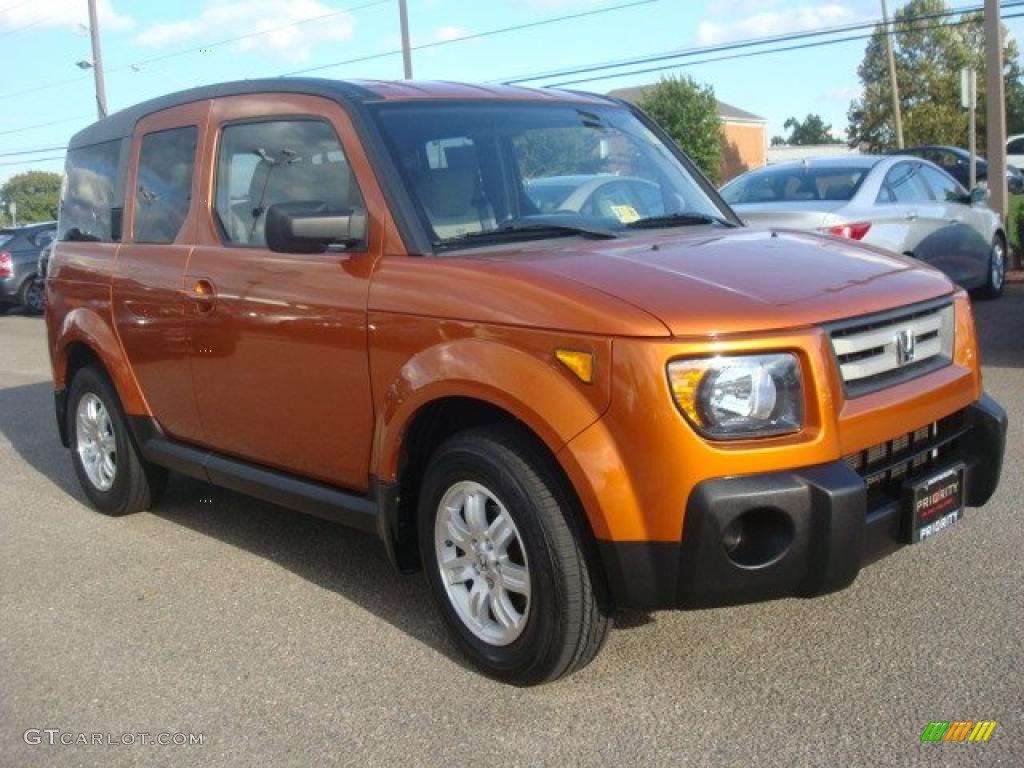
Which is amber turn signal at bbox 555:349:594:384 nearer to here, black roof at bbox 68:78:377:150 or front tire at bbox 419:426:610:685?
front tire at bbox 419:426:610:685

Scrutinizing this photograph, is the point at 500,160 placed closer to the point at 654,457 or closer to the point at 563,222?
the point at 563,222

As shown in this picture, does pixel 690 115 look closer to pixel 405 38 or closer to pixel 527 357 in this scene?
pixel 405 38

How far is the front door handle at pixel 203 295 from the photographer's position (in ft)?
15.2

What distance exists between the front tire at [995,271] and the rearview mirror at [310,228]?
30.7 feet

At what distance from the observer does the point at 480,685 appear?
146 inches

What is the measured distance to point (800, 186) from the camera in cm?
950

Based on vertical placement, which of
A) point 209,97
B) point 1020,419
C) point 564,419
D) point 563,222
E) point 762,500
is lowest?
point 1020,419

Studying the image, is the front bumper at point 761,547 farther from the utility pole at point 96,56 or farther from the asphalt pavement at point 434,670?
the utility pole at point 96,56

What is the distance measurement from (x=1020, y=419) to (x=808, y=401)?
430cm

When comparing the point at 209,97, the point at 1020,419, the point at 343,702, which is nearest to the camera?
the point at 343,702

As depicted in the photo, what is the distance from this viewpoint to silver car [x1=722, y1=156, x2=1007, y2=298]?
28.9ft

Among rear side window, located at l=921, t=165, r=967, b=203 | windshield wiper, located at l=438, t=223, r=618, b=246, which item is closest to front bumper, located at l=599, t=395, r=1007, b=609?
windshield wiper, located at l=438, t=223, r=618, b=246

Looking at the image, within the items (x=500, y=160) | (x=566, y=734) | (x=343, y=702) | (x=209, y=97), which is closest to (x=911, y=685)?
(x=566, y=734)

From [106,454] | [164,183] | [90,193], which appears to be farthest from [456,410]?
[90,193]
